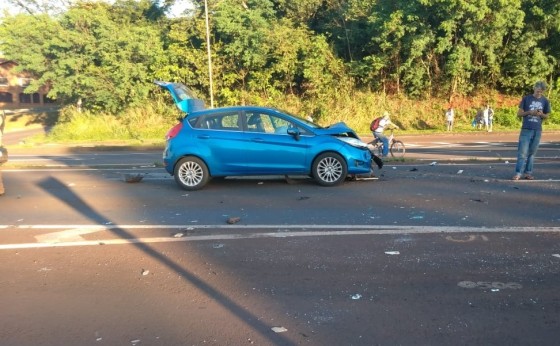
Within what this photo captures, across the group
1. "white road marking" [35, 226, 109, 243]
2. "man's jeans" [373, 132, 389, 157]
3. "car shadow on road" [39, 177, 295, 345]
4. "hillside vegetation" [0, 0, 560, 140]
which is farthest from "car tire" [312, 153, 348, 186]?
"hillside vegetation" [0, 0, 560, 140]

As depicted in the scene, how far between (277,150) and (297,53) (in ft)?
79.1

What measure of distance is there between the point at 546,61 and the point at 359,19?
37.3 ft

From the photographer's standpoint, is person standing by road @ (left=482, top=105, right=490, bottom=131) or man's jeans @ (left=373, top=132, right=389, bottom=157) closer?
man's jeans @ (left=373, top=132, right=389, bottom=157)

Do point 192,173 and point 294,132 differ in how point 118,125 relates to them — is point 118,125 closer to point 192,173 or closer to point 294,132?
point 192,173

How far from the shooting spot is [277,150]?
9797 millimetres

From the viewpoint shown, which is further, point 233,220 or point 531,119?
point 531,119

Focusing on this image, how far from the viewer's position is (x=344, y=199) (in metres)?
8.58

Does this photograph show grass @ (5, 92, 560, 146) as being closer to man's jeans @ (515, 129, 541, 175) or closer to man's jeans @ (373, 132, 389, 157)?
man's jeans @ (373, 132, 389, 157)

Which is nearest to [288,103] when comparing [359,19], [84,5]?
[359,19]

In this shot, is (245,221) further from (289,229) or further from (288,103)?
(288,103)

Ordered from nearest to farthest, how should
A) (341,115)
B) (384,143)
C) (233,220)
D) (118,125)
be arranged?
1. (233,220)
2. (384,143)
3. (118,125)
4. (341,115)

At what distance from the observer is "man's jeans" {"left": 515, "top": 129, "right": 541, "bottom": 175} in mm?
9727

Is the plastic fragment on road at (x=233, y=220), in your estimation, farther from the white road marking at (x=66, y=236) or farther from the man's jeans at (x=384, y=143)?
the man's jeans at (x=384, y=143)

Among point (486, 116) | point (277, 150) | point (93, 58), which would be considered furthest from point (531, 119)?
point (93, 58)
